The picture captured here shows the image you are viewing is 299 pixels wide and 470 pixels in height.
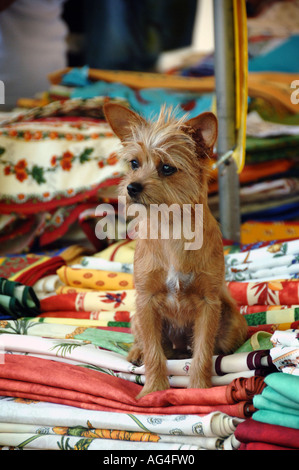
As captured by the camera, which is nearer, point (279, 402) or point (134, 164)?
point (279, 402)

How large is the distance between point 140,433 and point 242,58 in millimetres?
1546

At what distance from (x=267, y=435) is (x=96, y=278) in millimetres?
1240

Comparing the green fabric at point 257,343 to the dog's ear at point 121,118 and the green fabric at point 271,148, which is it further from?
the green fabric at point 271,148

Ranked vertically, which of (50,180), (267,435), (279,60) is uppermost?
(279,60)

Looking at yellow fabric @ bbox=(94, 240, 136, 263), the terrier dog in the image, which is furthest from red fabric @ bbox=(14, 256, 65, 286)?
the terrier dog

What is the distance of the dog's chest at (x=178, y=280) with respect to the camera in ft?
4.85

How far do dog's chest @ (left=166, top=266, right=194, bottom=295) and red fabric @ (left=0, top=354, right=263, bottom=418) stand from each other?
0.27 meters

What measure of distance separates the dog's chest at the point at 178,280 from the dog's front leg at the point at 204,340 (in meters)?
0.07

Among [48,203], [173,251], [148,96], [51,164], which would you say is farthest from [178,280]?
[148,96]

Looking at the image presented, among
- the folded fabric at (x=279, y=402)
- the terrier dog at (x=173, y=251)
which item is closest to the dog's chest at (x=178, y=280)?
Answer: the terrier dog at (x=173, y=251)

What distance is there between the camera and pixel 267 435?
42.8 inches

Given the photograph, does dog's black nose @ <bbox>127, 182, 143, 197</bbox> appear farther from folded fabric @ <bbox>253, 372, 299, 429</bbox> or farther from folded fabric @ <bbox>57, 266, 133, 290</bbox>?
folded fabric @ <bbox>57, 266, 133, 290</bbox>

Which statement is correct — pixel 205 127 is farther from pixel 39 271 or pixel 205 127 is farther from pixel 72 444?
pixel 39 271
